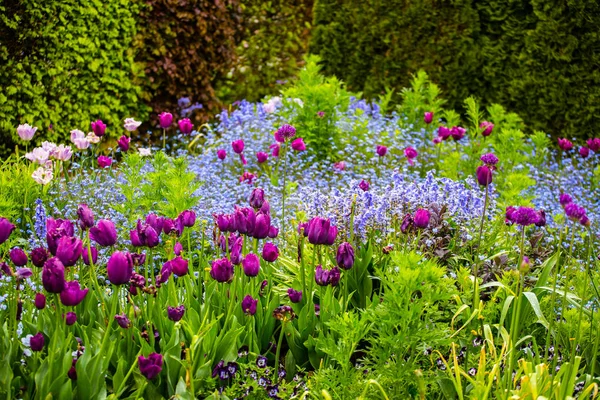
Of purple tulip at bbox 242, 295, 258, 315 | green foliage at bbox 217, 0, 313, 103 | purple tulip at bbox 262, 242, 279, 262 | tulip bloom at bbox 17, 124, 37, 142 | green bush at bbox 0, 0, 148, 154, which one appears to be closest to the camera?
purple tulip at bbox 242, 295, 258, 315

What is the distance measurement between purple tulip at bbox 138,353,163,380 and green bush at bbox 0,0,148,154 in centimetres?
396

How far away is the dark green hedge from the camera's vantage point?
7125mm

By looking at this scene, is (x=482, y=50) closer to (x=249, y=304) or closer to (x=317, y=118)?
(x=317, y=118)

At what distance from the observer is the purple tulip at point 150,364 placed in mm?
2094

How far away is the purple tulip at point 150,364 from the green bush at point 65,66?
3965mm

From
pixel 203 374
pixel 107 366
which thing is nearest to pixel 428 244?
pixel 203 374

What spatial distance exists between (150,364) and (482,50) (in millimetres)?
6680

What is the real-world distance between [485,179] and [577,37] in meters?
5.13

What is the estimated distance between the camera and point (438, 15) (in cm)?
812

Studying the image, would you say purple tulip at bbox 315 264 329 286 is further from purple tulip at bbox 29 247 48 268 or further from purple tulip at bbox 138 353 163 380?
purple tulip at bbox 29 247 48 268

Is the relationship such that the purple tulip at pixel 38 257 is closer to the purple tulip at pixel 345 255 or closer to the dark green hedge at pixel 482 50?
the purple tulip at pixel 345 255

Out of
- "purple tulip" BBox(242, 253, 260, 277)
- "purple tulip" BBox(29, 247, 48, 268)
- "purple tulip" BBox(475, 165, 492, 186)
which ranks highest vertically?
"purple tulip" BBox(475, 165, 492, 186)

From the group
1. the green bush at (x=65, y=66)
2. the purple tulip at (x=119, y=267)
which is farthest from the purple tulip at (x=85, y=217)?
the green bush at (x=65, y=66)

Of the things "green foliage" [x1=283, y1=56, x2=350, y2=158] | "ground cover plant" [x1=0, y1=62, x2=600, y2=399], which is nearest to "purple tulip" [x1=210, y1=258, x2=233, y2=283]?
"ground cover plant" [x1=0, y1=62, x2=600, y2=399]
